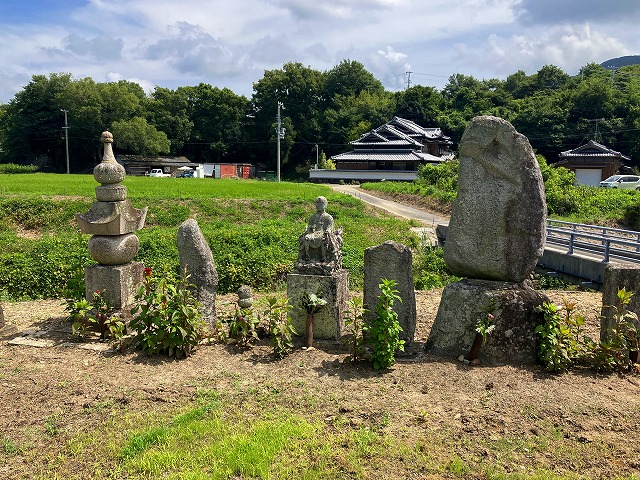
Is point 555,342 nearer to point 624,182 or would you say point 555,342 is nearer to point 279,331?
point 279,331

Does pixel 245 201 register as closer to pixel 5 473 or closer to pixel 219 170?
pixel 5 473

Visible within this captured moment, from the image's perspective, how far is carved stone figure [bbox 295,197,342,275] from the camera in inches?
306

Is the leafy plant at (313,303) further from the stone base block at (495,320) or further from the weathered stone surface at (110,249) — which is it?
the weathered stone surface at (110,249)

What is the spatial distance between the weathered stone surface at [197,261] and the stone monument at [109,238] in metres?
1.10

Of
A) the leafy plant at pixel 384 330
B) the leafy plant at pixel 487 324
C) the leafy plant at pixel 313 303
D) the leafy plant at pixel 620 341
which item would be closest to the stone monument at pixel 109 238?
the leafy plant at pixel 313 303

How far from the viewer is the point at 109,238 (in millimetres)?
8133

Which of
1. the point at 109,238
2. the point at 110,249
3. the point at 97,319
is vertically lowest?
the point at 97,319

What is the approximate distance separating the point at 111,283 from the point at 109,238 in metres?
0.76

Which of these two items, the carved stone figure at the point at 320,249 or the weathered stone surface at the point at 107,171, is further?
the weathered stone surface at the point at 107,171

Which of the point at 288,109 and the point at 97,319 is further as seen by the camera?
the point at 288,109

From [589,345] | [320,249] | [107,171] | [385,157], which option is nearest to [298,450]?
[320,249]

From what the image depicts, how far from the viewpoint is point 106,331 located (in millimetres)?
7715

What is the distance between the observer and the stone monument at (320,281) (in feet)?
25.3

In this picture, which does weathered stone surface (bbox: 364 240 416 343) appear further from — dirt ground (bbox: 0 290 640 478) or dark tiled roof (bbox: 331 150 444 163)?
dark tiled roof (bbox: 331 150 444 163)
